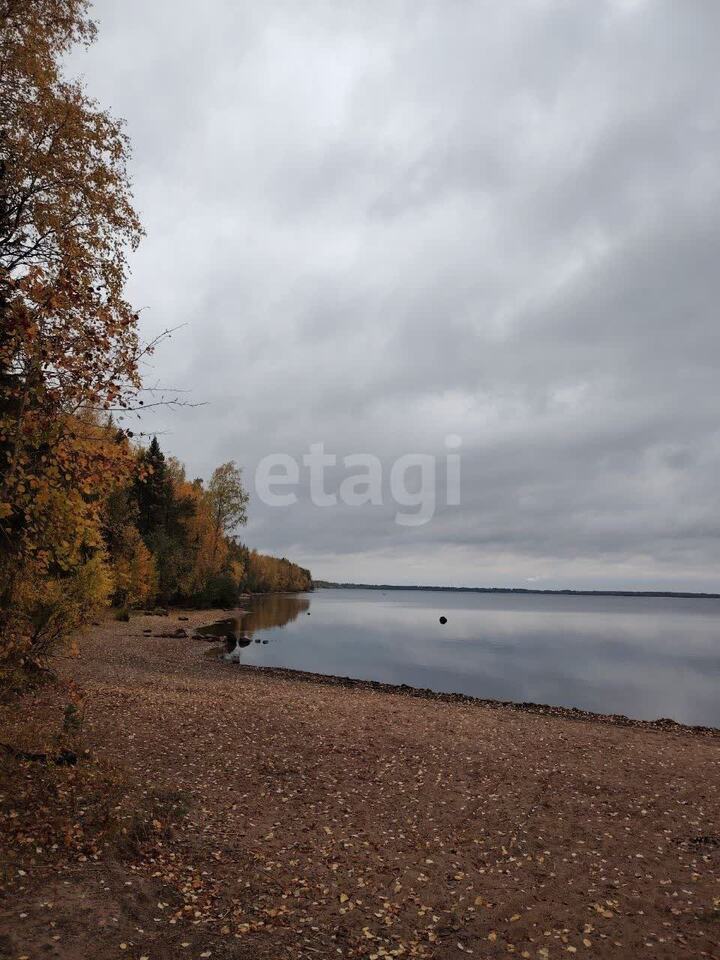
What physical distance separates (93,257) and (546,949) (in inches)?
553

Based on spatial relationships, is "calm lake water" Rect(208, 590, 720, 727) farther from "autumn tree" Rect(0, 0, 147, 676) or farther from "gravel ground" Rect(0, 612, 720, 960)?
"autumn tree" Rect(0, 0, 147, 676)

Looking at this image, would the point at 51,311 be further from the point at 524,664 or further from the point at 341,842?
the point at 524,664

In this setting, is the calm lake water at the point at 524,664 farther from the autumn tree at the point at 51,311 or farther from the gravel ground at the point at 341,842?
the autumn tree at the point at 51,311

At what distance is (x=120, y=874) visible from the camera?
8.35 metres

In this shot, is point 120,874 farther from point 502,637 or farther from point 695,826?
point 502,637

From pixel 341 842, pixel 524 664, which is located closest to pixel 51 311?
pixel 341 842

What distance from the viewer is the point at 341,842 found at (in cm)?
1066

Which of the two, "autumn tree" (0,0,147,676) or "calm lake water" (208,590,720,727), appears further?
"calm lake water" (208,590,720,727)

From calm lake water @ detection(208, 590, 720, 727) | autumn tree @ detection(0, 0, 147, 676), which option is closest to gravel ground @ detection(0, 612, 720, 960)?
autumn tree @ detection(0, 0, 147, 676)

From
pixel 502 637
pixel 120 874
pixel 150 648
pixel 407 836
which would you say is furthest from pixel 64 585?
pixel 502 637

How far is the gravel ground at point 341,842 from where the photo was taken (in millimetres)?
7645

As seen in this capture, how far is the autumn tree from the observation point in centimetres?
747

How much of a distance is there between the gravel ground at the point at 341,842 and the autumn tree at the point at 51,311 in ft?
11.9

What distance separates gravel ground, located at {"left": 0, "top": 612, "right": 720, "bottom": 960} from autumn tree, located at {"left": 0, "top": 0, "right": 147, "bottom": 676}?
3.63m
